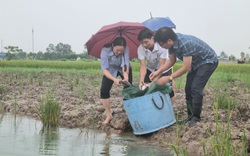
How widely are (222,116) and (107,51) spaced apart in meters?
1.85

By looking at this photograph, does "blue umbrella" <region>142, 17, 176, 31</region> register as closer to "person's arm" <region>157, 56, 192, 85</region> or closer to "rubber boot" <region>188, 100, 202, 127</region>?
"person's arm" <region>157, 56, 192, 85</region>

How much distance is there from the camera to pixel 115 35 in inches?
245

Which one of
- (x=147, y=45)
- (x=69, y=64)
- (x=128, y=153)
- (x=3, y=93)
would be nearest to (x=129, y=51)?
(x=147, y=45)

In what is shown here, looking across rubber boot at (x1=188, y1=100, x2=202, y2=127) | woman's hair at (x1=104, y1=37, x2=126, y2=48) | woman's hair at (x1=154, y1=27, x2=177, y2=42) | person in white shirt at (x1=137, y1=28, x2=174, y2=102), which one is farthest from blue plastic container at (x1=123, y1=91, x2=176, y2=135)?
woman's hair at (x1=104, y1=37, x2=126, y2=48)

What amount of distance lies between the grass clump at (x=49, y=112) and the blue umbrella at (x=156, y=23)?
1.81m

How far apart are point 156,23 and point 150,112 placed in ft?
6.09

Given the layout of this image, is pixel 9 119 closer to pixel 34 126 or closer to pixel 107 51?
pixel 34 126

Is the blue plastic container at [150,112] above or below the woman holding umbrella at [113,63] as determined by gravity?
below

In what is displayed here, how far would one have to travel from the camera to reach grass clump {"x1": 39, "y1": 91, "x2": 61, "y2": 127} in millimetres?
5926

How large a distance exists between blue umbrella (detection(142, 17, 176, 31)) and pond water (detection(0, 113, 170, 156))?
1.69 m

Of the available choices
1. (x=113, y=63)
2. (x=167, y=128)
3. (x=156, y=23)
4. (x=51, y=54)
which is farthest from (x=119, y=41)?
(x=51, y=54)

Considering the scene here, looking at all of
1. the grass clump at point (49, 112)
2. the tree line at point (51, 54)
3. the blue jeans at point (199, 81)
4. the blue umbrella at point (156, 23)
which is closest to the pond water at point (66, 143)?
the grass clump at point (49, 112)

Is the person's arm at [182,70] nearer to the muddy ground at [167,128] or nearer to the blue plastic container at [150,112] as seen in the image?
the blue plastic container at [150,112]

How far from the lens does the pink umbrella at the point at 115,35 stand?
5.93 metres
